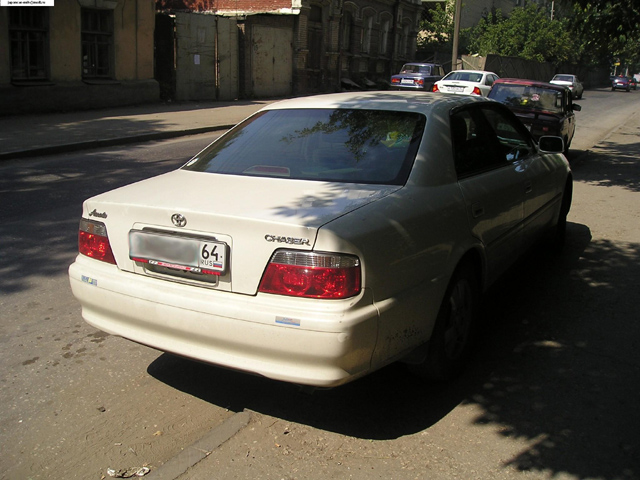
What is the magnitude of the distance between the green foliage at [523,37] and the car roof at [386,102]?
148 feet

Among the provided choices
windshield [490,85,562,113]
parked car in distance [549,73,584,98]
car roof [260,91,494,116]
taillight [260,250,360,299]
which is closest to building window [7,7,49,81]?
windshield [490,85,562,113]

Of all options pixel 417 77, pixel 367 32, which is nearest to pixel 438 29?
pixel 367 32

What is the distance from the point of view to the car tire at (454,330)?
355cm

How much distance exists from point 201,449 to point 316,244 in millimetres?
1142

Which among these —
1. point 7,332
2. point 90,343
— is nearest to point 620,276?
point 90,343

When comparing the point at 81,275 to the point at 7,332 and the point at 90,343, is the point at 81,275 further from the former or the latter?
the point at 7,332

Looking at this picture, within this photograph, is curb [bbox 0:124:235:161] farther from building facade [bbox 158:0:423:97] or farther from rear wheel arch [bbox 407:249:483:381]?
building facade [bbox 158:0:423:97]

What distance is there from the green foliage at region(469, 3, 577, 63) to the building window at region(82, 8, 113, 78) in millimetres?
32977

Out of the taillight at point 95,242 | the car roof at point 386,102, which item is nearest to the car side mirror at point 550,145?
the car roof at point 386,102

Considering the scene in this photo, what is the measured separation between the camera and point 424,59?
45656 millimetres

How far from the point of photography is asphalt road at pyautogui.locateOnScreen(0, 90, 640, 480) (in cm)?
306

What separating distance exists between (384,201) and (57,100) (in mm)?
16901

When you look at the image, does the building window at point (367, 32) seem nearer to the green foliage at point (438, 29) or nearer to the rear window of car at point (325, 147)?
the green foliage at point (438, 29)

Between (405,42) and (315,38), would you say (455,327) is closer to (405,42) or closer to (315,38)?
(315,38)
